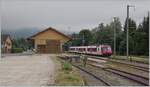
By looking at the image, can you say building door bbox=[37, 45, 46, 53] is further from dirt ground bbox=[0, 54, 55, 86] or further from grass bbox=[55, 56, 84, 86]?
grass bbox=[55, 56, 84, 86]

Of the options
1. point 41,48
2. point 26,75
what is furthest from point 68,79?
point 41,48

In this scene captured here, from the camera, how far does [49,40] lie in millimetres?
74625

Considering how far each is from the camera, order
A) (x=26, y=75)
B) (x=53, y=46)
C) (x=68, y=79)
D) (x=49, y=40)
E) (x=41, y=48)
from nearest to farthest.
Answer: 1. (x=68, y=79)
2. (x=26, y=75)
3. (x=49, y=40)
4. (x=41, y=48)
5. (x=53, y=46)

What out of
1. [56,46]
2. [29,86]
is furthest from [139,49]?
[29,86]

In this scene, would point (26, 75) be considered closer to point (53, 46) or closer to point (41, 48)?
point (41, 48)

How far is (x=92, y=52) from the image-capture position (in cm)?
6975

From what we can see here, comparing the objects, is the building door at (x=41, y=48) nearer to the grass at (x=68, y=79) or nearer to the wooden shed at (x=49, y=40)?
the wooden shed at (x=49, y=40)

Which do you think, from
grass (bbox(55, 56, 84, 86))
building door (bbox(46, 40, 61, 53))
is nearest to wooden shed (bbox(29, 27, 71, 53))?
building door (bbox(46, 40, 61, 53))

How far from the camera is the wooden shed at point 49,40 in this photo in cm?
7350

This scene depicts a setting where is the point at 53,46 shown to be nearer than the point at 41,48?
No

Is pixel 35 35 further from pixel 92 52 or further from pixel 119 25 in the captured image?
pixel 119 25

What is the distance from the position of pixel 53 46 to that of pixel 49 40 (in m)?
1.54

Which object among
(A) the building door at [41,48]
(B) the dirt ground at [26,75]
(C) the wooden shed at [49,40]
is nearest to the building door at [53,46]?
(C) the wooden shed at [49,40]

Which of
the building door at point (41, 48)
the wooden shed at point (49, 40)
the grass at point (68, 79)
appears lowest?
the grass at point (68, 79)
